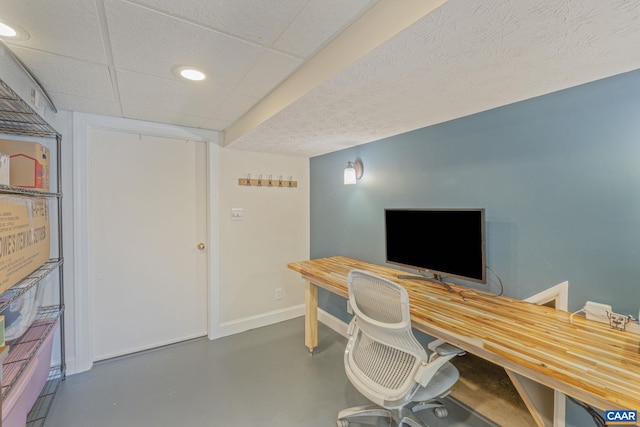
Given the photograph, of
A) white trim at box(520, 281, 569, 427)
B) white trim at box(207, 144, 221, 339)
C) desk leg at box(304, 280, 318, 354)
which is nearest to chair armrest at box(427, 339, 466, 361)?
white trim at box(520, 281, 569, 427)

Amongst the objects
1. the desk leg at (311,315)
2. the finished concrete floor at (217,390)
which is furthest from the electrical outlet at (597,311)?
the desk leg at (311,315)

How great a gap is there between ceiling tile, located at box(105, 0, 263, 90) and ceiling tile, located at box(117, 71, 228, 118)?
0.12 meters

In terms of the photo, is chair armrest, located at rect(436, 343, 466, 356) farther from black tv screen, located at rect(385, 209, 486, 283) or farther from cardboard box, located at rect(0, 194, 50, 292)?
cardboard box, located at rect(0, 194, 50, 292)

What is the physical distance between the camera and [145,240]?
8.49ft

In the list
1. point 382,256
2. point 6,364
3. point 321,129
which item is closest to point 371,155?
point 321,129

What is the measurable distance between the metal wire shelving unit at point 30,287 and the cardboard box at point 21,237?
0.06 meters

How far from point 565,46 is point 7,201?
2.53m

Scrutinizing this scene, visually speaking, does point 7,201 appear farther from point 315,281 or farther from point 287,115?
point 315,281

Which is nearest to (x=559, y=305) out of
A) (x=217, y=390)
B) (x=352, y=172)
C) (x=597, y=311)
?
(x=597, y=311)

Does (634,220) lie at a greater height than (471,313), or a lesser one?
greater

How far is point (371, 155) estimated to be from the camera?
260cm

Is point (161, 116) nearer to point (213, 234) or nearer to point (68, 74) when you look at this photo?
point (68, 74)

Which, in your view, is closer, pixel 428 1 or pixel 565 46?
pixel 428 1

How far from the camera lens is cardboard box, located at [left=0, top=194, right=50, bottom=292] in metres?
1.23
